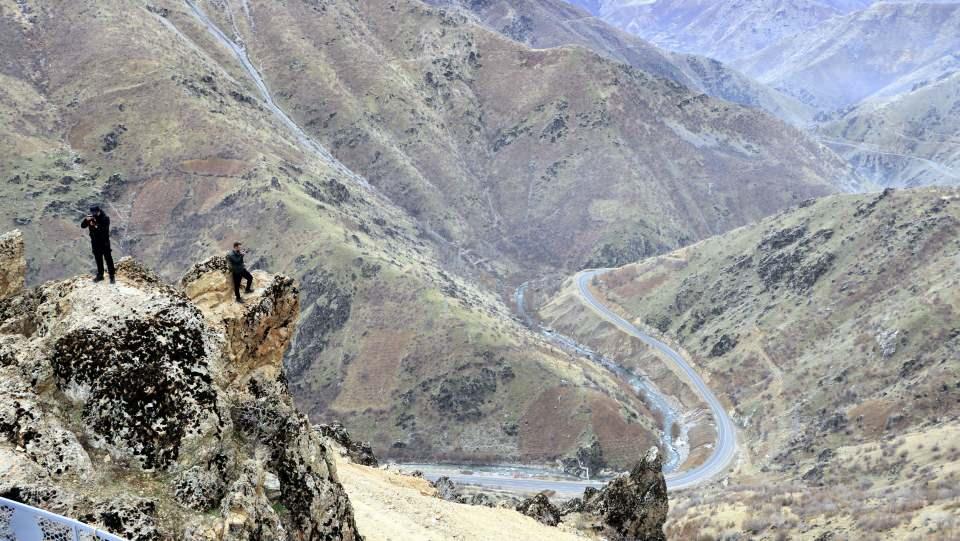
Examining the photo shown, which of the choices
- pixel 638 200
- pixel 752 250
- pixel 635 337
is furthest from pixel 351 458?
pixel 638 200

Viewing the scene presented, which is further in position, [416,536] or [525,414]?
[525,414]

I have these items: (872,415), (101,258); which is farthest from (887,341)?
(101,258)

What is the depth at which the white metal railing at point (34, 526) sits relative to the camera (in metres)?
11.1

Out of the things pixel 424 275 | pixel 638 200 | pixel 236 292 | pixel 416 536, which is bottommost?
pixel 424 275

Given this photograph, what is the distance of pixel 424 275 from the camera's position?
402ft

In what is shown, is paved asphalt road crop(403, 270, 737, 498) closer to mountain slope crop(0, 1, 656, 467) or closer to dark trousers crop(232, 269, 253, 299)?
mountain slope crop(0, 1, 656, 467)

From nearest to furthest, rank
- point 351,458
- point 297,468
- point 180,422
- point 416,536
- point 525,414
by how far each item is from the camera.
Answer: point 180,422
point 297,468
point 416,536
point 351,458
point 525,414

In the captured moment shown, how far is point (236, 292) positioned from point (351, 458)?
994 inches

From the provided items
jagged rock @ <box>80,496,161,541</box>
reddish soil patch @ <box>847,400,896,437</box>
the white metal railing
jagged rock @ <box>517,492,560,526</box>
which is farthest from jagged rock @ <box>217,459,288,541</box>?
reddish soil patch @ <box>847,400,896,437</box>

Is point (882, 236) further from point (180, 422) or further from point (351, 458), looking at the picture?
point (180, 422)

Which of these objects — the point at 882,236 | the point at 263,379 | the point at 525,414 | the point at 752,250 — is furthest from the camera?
the point at 752,250

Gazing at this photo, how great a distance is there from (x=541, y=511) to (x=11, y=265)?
1119 inches

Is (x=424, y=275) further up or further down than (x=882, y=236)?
further down

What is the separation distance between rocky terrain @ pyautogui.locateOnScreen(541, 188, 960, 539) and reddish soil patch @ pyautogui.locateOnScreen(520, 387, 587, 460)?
2125 centimetres
